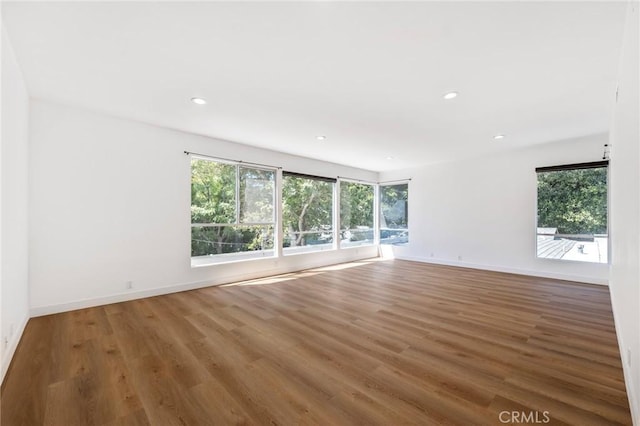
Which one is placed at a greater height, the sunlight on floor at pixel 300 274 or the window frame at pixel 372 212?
the window frame at pixel 372 212

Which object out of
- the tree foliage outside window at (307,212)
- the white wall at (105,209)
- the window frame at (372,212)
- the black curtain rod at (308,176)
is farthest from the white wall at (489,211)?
the white wall at (105,209)

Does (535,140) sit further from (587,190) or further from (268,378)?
(268,378)

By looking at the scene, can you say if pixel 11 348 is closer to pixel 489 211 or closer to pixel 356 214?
pixel 356 214

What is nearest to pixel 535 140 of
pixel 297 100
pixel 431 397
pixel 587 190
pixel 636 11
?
pixel 587 190

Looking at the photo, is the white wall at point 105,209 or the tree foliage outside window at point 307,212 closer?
the white wall at point 105,209

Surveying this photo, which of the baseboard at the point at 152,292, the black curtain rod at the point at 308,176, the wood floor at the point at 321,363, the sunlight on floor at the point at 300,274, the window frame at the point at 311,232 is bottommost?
the sunlight on floor at the point at 300,274

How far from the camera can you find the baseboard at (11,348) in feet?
6.43

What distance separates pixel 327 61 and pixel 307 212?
4203mm

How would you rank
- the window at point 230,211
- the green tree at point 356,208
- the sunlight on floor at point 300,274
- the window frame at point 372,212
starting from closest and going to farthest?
the window at point 230,211, the sunlight on floor at point 300,274, the window frame at point 372,212, the green tree at point 356,208

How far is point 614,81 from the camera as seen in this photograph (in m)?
2.66

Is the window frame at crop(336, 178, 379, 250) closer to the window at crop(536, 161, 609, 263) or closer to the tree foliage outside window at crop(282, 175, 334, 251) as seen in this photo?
the tree foliage outside window at crop(282, 175, 334, 251)

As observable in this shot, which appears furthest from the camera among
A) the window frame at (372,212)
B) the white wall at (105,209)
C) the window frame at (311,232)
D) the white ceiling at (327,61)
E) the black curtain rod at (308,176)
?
the window frame at (372,212)

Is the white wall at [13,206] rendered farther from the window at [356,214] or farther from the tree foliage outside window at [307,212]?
the window at [356,214]

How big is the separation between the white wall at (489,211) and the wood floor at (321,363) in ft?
5.36
